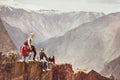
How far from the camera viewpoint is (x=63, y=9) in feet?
77.0

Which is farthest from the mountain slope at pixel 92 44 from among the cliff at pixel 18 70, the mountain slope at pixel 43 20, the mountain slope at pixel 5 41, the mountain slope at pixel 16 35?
the cliff at pixel 18 70

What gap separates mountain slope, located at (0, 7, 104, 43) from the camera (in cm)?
2386

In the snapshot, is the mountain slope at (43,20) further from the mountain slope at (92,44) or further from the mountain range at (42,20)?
the mountain slope at (92,44)

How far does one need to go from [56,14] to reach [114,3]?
8.83 ft

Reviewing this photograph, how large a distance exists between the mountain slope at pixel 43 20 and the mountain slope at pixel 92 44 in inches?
22.3

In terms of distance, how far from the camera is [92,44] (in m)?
27.7

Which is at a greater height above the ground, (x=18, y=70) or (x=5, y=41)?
(x=5, y=41)

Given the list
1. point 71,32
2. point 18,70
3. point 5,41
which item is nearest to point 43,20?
point 5,41

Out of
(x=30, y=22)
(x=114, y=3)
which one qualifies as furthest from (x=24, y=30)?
(x=114, y=3)

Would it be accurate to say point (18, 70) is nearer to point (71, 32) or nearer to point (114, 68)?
point (71, 32)

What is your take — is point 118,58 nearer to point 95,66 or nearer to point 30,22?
point 95,66

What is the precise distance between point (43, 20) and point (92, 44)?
410 centimetres

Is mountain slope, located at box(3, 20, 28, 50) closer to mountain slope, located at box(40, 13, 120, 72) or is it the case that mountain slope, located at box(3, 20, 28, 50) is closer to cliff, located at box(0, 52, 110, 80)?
mountain slope, located at box(40, 13, 120, 72)

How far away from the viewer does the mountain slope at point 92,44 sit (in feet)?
86.6
